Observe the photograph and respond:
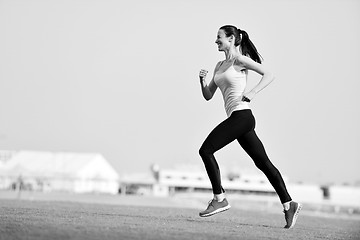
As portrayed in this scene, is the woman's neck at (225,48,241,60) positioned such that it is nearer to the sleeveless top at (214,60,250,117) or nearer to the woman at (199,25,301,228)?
the woman at (199,25,301,228)

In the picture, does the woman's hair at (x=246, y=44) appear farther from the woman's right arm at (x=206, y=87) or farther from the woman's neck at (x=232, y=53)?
the woman's right arm at (x=206, y=87)

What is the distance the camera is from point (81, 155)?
87.4 m

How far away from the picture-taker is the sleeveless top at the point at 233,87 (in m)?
6.98

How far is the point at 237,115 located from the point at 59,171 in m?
71.1

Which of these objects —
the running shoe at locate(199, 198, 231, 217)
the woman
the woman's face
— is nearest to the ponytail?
the woman

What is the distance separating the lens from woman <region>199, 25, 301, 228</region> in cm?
692

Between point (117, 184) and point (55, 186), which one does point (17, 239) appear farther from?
point (117, 184)

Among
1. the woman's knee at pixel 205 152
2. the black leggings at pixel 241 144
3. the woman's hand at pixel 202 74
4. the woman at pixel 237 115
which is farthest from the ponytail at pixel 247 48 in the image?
the woman's knee at pixel 205 152

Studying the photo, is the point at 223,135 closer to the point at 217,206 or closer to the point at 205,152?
the point at 205,152

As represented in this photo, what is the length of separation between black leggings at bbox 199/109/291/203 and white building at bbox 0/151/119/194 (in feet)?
192

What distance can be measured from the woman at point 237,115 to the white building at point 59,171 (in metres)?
58.3

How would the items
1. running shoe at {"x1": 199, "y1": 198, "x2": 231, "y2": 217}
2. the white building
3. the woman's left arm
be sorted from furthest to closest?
the white building < running shoe at {"x1": 199, "y1": 198, "x2": 231, "y2": 217} < the woman's left arm

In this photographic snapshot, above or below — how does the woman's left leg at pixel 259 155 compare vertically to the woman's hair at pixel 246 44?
below

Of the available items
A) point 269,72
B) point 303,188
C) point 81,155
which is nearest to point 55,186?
point 81,155
